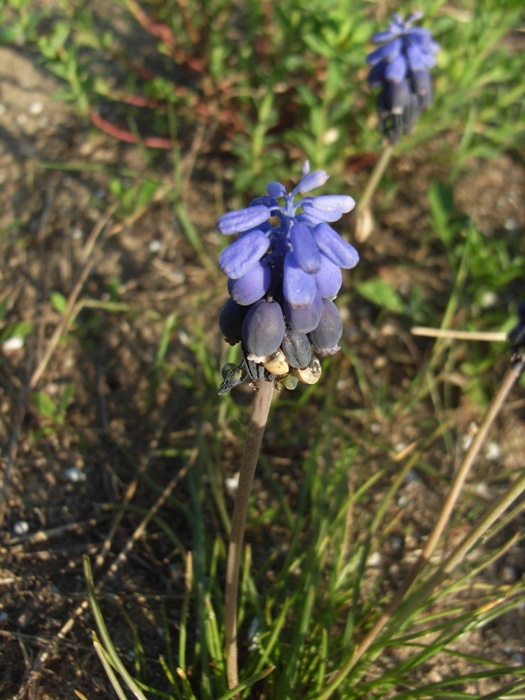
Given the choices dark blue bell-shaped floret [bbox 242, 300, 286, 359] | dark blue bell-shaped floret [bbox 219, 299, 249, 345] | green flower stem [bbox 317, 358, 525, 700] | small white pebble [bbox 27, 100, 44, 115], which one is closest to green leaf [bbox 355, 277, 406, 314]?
green flower stem [bbox 317, 358, 525, 700]

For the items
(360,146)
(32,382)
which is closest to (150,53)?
(360,146)

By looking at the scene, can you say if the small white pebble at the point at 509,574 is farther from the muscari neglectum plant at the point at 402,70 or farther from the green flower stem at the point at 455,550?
the muscari neglectum plant at the point at 402,70

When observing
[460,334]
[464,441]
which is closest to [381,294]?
[460,334]

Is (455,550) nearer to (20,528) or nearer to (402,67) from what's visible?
(20,528)

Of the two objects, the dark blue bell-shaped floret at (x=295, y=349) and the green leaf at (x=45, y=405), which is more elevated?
the dark blue bell-shaped floret at (x=295, y=349)

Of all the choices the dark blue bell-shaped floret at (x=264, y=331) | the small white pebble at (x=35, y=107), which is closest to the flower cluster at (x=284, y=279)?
the dark blue bell-shaped floret at (x=264, y=331)

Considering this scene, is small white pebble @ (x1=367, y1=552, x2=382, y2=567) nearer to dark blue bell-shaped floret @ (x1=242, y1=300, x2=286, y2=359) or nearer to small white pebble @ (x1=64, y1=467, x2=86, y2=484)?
small white pebble @ (x1=64, y1=467, x2=86, y2=484)

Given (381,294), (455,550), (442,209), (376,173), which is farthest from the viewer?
(442,209)
